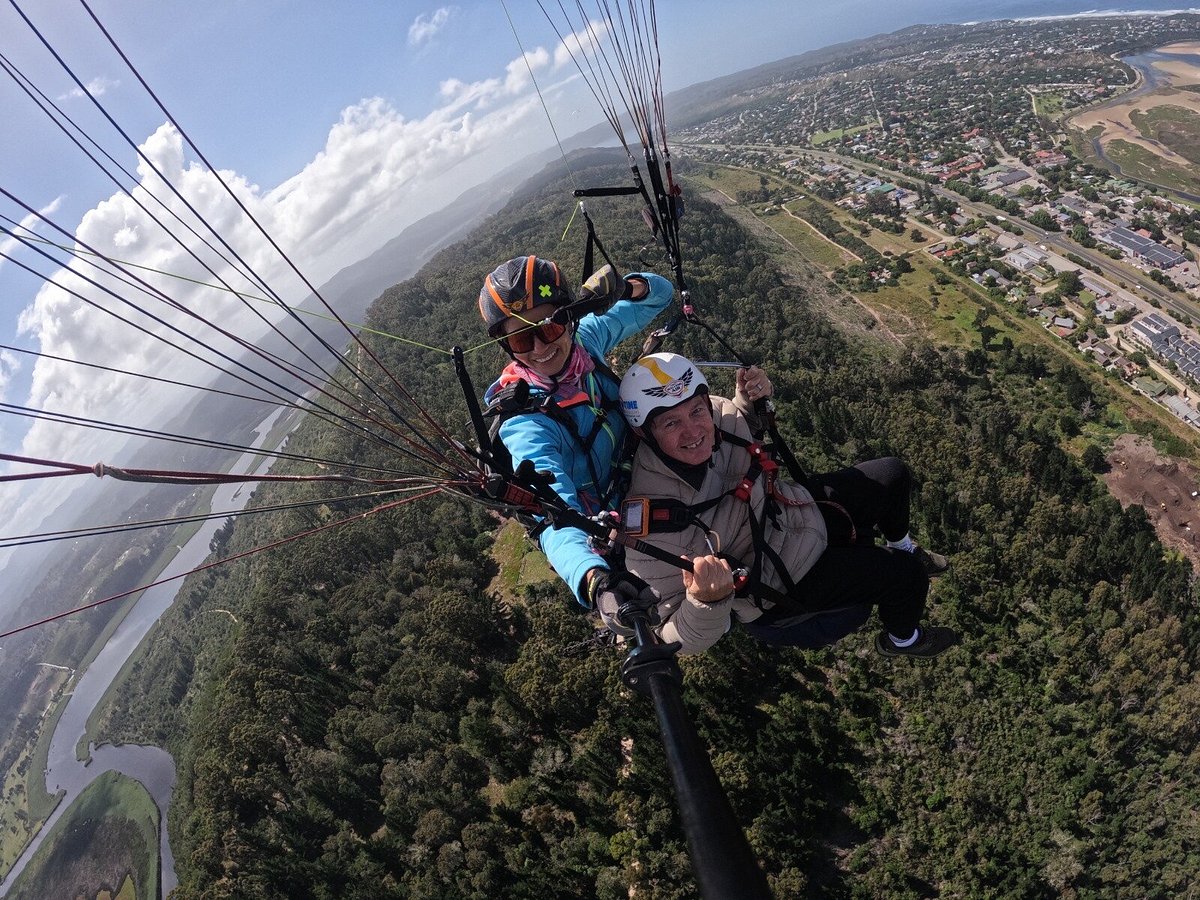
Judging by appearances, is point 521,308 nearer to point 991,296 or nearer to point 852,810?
point 852,810

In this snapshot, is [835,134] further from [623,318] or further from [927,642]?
[927,642]

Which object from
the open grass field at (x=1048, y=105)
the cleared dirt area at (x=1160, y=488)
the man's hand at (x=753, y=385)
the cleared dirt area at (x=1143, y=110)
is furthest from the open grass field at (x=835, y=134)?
the man's hand at (x=753, y=385)

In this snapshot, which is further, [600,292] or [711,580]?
[600,292]

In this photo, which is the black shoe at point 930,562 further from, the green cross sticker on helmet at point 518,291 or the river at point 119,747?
the river at point 119,747

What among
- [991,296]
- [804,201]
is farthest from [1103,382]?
[804,201]

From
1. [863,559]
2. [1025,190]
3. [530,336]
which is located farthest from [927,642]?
[1025,190]

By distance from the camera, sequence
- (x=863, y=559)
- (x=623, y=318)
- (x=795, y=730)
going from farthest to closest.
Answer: (x=795, y=730)
(x=623, y=318)
(x=863, y=559)

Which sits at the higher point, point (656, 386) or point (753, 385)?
point (656, 386)
